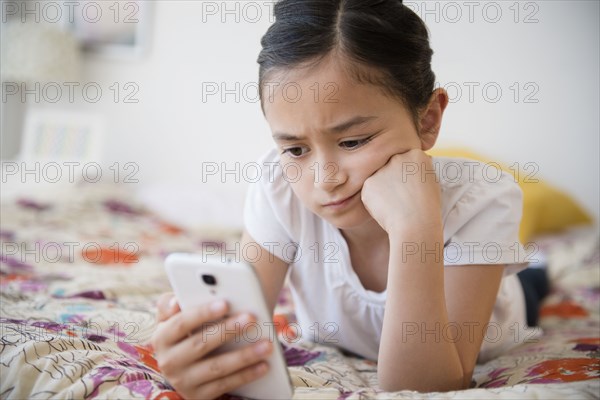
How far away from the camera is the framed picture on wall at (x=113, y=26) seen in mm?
2879

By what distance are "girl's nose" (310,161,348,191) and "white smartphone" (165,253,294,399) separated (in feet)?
0.70

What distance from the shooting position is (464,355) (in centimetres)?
74

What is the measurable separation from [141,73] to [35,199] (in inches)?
43.4

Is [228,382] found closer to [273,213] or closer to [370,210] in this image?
[370,210]

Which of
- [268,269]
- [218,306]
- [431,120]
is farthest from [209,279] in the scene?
[431,120]

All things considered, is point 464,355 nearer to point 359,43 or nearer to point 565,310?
point 359,43

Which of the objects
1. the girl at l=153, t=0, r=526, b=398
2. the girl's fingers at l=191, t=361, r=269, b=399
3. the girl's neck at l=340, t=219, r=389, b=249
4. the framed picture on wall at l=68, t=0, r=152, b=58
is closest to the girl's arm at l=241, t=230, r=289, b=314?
the girl at l=153, t=0, r=526, b=398

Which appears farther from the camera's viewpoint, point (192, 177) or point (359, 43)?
point (192, 177)

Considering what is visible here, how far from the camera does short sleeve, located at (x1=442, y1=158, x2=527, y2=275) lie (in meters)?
0.80

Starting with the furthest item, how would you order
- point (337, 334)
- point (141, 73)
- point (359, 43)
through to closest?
point (141, 73) → point (337, 334) → point (359, 43)

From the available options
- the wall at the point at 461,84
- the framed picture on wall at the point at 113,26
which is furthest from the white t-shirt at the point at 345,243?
the framed picture on wall at the point at 113,26

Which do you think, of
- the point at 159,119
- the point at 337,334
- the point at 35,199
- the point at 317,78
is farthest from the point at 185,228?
the point at 317,78

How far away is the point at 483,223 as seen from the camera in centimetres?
83

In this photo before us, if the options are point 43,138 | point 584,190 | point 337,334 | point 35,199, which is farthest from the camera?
point 43,138
